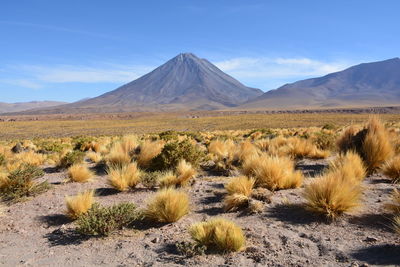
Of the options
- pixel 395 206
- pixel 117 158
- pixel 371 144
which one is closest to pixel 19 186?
pixel 117 158

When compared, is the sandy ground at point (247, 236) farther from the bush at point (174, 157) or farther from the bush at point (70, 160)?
the bush at point (70, 160)

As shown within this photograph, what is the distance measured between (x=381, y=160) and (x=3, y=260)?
7708mm

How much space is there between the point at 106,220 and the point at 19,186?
127 inches

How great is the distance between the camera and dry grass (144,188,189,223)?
5.53m

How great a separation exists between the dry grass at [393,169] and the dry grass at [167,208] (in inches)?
175

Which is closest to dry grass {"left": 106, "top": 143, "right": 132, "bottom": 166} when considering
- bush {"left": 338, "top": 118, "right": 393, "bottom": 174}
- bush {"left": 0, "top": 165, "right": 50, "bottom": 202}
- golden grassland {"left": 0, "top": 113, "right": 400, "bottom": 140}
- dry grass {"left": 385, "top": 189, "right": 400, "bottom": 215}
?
bush {"left": 0, "top": 165, "right": 50, "bottom": 202}

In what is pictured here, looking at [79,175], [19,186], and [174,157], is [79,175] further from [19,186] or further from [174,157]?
[174,157]

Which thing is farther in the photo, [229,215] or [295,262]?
[229,215]

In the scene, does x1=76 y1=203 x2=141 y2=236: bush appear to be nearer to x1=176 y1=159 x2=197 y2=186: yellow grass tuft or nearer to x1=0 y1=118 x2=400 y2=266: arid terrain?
x1=0 y1=118 x2=400 y2=266: arid terrain

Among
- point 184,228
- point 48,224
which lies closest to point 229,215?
point 184,228

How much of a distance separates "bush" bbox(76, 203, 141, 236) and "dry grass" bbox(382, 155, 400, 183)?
520 centimetres

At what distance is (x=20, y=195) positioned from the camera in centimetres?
734

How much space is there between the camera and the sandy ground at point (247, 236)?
13.9 ft

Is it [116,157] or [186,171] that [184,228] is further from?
[116,157]
